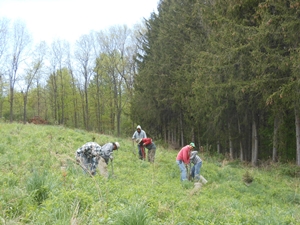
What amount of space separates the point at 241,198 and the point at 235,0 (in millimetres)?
10221

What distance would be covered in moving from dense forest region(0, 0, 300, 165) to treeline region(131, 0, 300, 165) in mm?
57

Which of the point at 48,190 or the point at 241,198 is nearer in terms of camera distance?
the point at 48,190

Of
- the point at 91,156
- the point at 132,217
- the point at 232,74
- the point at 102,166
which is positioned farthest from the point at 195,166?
the point at 132,217

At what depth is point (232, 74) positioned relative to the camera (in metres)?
15.4

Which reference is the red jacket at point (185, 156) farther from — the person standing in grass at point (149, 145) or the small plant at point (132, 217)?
the small plant at point (132, 217)

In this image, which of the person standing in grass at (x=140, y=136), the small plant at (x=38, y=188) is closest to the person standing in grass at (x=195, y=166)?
the person standing in grass at (x=140, y=136)

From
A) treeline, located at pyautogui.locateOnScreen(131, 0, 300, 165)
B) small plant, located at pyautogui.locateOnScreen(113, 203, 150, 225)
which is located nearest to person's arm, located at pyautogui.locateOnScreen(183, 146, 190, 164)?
treeline, located at pyautogui.locateOnScreen(131, 0, 300, 165)

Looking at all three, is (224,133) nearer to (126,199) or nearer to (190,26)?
(190,26)

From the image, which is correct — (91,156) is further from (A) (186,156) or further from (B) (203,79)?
(B) (203,79)

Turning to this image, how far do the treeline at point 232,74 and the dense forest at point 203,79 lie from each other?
57 millimetres

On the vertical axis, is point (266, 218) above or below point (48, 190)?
below

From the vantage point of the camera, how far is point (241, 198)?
923 cm

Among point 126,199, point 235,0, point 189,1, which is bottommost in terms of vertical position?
point 126,199

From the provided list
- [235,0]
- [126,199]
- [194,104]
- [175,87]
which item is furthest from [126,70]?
[126,199]
